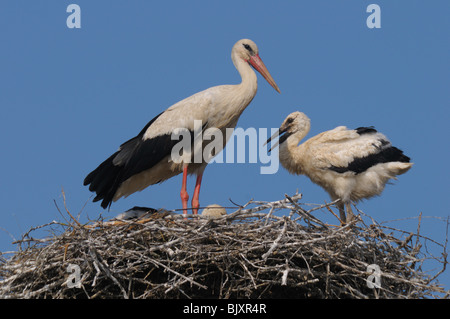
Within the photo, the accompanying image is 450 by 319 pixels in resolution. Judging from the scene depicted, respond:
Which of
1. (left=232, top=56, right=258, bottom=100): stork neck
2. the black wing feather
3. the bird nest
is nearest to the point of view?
the bird nest

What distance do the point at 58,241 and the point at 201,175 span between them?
8.75 feet

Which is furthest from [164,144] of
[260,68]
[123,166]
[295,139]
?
[295,139]

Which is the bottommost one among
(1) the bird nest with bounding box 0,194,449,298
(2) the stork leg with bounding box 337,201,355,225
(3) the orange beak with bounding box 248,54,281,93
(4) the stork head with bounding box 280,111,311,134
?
(1) the bird nest with bounding box 0,194,449,298

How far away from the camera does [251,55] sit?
9.37 metres

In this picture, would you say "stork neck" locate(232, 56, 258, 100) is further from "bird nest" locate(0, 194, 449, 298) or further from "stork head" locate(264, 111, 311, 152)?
"bird nest" locate(0, 194, 449, 298)

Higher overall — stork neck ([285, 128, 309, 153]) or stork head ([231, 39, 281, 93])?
Answer: stork head ([231, 39, 281, 93])

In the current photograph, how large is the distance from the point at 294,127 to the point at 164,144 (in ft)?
6.42

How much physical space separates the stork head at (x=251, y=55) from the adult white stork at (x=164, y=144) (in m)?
0.27

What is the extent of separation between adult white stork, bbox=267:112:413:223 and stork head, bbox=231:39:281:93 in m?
0.95

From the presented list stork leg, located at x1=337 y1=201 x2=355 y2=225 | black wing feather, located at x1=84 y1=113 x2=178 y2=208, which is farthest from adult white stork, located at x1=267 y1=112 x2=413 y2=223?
black wing feather, located at x1=84 y1=113 x2=178 y2=208

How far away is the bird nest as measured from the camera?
661 centimetres

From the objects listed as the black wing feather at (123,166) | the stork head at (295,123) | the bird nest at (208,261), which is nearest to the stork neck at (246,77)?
the black wing feather at (123,166)

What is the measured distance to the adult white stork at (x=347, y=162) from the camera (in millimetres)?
9656

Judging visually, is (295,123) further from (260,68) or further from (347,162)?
(260,68)
